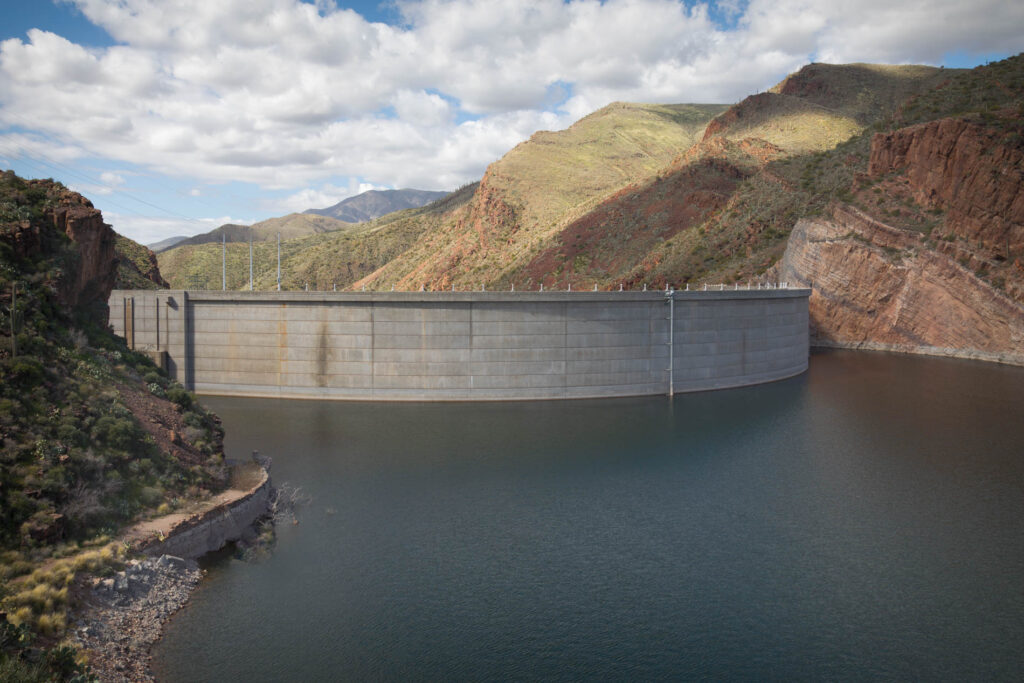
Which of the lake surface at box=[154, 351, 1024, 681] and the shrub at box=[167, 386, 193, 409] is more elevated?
the shrub at box=[167, 386, 193, 409]

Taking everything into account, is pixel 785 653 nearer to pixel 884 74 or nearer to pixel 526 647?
pixel 526 647

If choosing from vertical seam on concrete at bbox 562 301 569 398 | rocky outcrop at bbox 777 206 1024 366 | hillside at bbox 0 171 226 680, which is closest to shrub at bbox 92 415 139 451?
hillside at bbox 0 171 226 680

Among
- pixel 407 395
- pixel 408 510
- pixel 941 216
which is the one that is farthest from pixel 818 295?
pixel 408 510

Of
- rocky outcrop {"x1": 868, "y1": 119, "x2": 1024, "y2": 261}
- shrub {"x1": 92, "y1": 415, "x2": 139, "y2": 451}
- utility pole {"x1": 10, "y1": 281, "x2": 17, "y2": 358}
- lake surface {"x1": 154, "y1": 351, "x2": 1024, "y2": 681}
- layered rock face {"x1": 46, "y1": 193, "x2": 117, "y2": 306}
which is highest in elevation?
rocky outcrop {"x1": 868, "y1": 119, "x2": 1024, "y2": 261}

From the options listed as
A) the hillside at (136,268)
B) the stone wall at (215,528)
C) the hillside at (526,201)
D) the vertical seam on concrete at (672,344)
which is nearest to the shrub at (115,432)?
the stone wall at (215,528)

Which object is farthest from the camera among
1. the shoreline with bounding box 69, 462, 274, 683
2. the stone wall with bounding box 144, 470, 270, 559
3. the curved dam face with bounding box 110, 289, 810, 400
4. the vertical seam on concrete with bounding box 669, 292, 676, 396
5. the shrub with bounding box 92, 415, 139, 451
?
the vertical seam on concrete with bounding box 669, 292, 676, 396

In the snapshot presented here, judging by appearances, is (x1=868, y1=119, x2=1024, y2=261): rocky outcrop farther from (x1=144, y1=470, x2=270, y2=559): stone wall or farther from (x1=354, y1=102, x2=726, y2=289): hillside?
(x1=144, y1=470, x2=270, y2=559): stone wall

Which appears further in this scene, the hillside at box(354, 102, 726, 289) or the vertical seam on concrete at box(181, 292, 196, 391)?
the hillside at box(354, 102, 726, 289)

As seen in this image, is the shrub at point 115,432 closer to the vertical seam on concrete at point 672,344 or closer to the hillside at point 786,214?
→ the vertical seam on concrete at point 672,344
